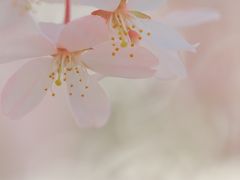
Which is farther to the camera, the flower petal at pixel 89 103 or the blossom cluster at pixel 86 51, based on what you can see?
the flower petal at pixel 89 103

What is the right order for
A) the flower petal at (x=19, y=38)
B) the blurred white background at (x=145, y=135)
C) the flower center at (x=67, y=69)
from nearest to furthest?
the flower petal at (x=19, y=38), the flower center at (x=67, y=69), the blurred white background at (x=145, y=135)

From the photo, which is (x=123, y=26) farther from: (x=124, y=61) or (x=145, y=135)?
(x=145, y=135)

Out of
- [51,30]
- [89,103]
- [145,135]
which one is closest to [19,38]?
[51,30]

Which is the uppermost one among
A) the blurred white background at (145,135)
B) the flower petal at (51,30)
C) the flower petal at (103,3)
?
the blurred white background at (145,135)

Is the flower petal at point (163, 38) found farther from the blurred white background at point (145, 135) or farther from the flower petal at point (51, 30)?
the blurred white background at point (145, 135)

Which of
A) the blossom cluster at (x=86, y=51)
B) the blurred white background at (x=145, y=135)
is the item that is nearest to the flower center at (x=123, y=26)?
the blossom cluster at (x=86, y=51)

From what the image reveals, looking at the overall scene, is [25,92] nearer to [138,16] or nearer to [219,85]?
[138,16]

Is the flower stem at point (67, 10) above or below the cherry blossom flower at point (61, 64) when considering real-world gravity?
above
